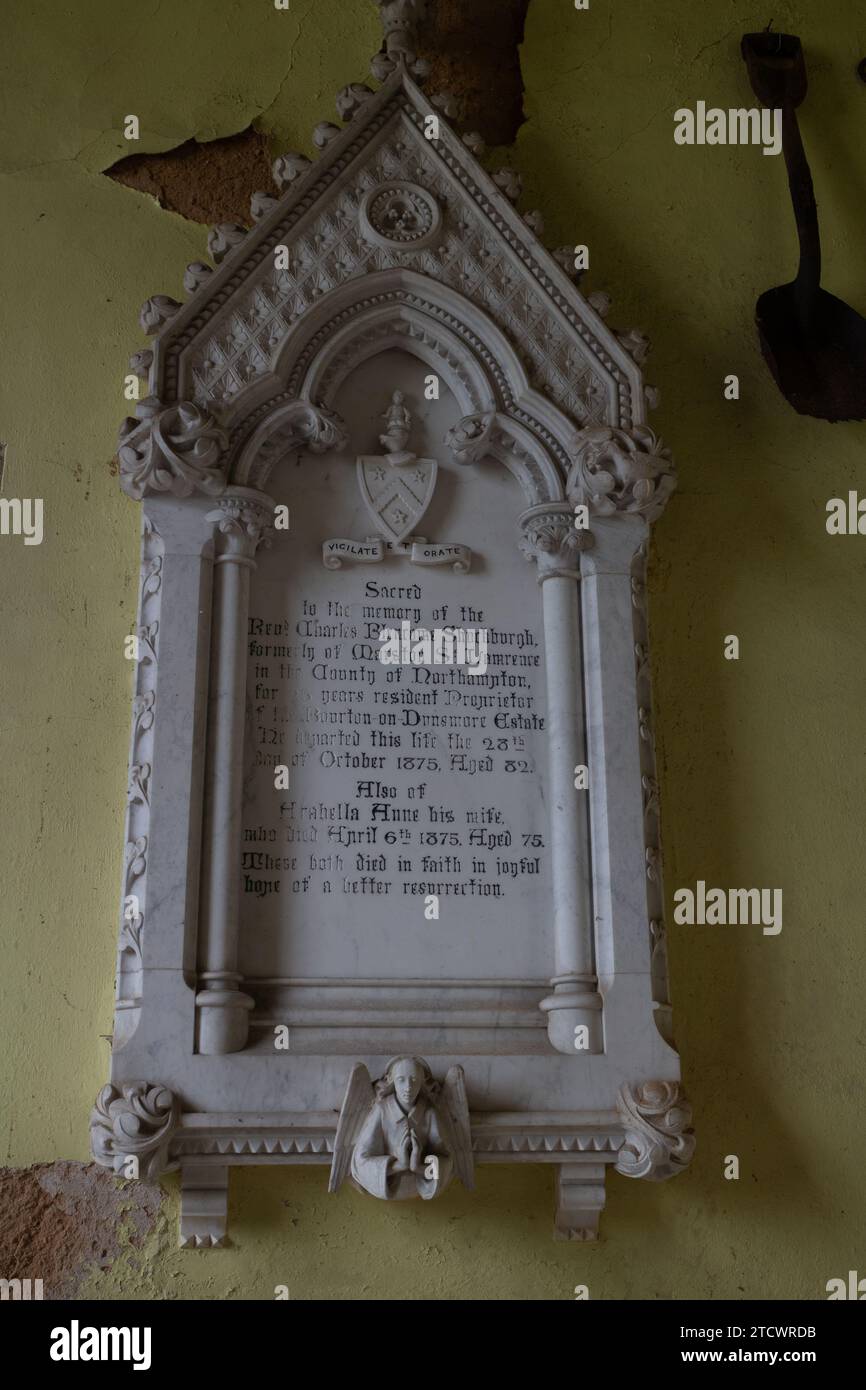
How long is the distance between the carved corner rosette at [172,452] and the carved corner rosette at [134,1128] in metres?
1.48

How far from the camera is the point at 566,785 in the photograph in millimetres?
3527

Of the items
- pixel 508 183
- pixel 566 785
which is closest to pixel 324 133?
pixel 508 183

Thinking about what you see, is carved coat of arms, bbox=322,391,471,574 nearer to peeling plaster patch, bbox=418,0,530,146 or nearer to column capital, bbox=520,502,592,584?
column capital, bbox=520,502,592,584

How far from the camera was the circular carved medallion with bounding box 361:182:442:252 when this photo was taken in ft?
12.7

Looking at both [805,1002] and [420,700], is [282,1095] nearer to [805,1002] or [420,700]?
[420,700]

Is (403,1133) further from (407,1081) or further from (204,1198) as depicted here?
(204,1198)

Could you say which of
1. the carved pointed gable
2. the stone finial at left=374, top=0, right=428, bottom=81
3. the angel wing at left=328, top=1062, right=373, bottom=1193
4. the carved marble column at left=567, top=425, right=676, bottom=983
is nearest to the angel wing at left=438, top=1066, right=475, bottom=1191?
the angel wing at left=328, top=1062, right=373, bottom=1193

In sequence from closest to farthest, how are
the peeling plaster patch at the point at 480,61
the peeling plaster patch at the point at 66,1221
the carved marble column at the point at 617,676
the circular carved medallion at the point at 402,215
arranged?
1. the peeling plaster patch at the point at 66,1221
2. the carved marble column at the point at 617,676
3. the circular carved medallion at the point at 402,215
4. the peeling plaster patch at the point at 480,61

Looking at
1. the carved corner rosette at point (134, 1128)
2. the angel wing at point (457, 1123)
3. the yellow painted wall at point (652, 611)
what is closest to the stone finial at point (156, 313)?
the yellow painted wall at point (652, 611)

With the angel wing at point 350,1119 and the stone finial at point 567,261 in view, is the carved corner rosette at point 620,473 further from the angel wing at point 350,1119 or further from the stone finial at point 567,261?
the angel wing at point 350,1119

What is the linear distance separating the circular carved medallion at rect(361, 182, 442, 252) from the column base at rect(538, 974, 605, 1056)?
6.78ft

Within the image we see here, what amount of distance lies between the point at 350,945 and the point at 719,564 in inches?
61.1

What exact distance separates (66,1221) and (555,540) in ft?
6.92

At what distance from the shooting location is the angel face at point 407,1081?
3.11 meters
